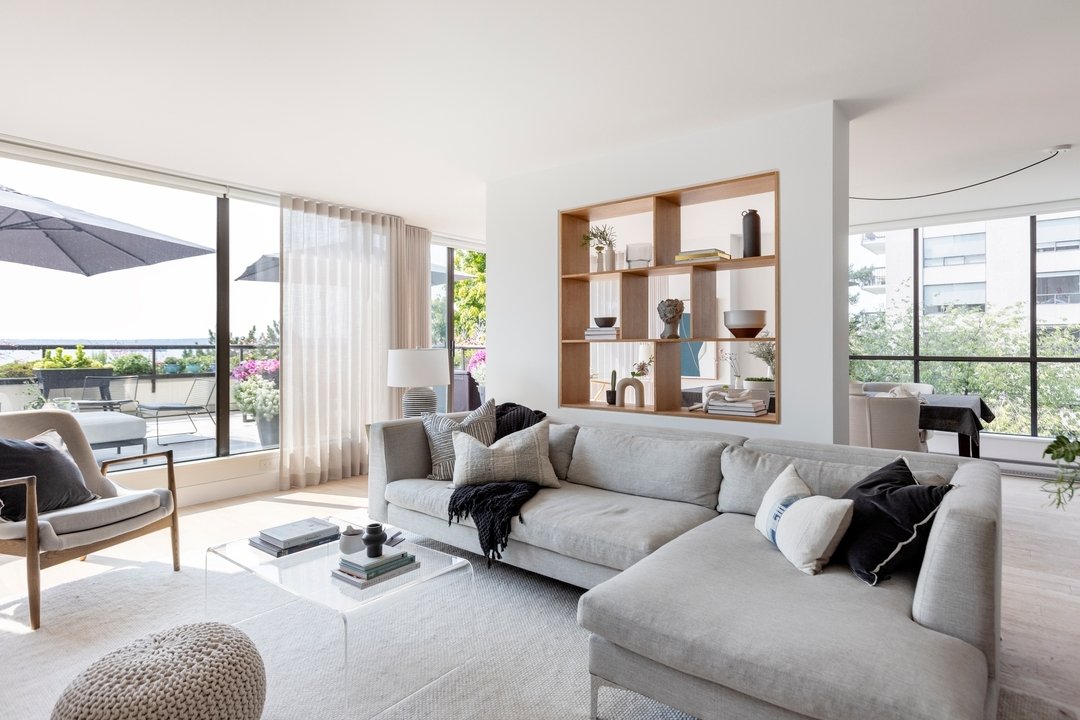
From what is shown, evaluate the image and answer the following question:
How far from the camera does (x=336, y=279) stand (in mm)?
5309

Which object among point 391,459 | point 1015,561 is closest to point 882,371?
point 1015,561

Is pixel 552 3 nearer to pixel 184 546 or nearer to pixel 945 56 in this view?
pixel 945 56

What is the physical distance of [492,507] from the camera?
293cm

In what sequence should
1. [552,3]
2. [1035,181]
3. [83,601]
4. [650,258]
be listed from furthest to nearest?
[1035,181] < [650,258] < [83,601] < [552,3]

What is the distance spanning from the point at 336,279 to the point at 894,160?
4.48m

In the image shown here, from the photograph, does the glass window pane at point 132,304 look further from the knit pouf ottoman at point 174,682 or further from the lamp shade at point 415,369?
the knit pouf ottoman at point 174,682

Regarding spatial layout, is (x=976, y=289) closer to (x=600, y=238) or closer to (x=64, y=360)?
(x=600, y=238)

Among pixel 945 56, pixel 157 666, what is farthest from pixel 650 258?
pixel 157 666

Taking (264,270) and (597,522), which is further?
(264,270)

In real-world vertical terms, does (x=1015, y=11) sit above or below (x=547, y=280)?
above

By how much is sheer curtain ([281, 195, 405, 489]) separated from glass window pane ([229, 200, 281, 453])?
0.58 feet

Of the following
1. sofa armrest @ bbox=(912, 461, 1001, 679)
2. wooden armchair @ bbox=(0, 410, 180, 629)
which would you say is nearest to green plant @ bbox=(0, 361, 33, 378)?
wooden armchair @ bbox=(0, 410, 180, 629)

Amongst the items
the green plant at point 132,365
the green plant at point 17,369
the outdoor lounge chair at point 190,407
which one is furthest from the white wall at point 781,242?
the green plant at point 17,369

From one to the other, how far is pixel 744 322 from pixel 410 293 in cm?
357
